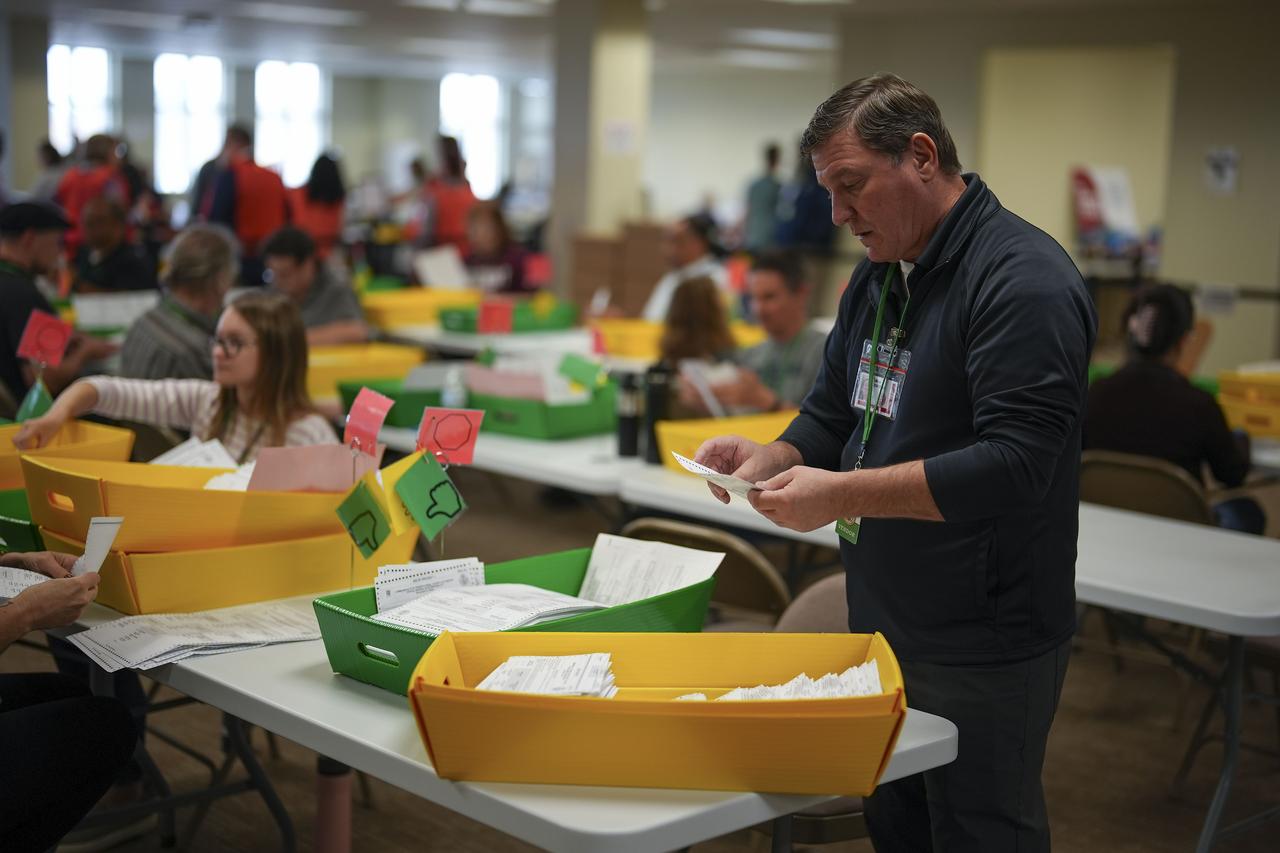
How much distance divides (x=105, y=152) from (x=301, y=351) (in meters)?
6.88

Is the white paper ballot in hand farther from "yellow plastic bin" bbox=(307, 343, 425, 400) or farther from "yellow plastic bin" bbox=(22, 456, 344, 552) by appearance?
"yellow plastic bin" bbox=(307, 343, 425, 400)

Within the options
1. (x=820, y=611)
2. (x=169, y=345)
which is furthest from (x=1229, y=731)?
(x=169, y=345)

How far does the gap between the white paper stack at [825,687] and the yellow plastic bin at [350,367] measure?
8.96ft

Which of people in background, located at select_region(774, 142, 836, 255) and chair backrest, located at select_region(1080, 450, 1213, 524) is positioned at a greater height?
people in background, located at select_region(774, 142, 836, 255)

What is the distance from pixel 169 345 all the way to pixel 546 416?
1.14 m

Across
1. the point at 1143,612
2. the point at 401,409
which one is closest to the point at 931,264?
the point at 1143,612

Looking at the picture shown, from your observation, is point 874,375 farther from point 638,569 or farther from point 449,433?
point 449,433

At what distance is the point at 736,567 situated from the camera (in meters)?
2.74

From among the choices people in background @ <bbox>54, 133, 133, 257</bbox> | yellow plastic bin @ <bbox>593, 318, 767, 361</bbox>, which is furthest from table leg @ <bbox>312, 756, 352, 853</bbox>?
people in background @ <bbox>54, 133, 133, 257</bbox>

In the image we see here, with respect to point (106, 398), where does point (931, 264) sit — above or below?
above

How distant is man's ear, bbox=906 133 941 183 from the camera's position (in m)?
1.75

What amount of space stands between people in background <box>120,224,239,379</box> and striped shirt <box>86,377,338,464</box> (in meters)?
0.60

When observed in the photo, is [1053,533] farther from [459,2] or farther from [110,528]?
[459,2]

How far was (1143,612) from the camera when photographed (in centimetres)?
246
